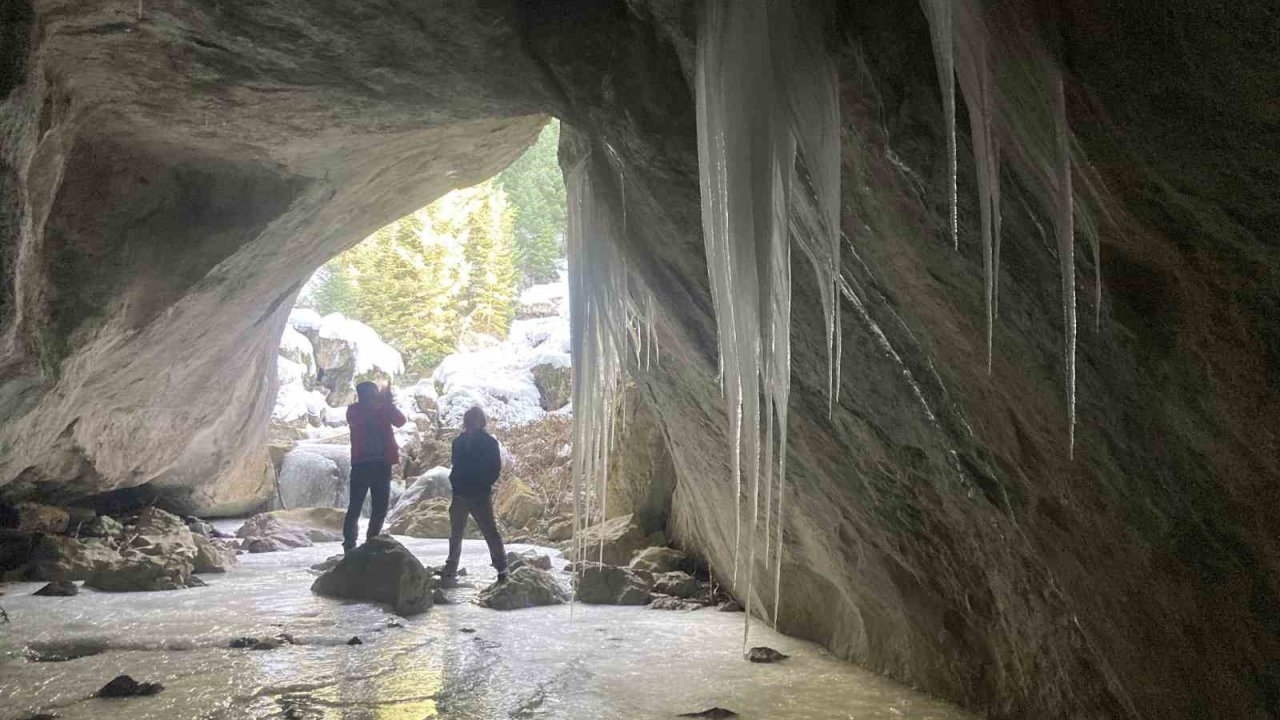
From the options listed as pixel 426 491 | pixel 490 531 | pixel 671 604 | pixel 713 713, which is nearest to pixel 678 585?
pixel 671 604

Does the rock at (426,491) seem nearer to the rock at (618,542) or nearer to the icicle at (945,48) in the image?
the rock at (618,542)

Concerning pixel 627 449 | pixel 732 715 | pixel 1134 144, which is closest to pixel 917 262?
pixel 1134 144

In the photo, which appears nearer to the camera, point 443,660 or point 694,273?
point 694,273

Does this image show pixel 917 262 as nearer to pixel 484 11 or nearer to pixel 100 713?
pixel 484 11

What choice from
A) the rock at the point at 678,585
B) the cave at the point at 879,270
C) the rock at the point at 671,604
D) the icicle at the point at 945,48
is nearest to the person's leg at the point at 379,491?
the cave at the point at 879,270

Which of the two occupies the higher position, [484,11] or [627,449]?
[484,11]

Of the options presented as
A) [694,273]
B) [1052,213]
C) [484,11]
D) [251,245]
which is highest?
[484,11]

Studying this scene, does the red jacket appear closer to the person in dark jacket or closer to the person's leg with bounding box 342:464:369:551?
the person's leg with bounding box 342:464:369:551

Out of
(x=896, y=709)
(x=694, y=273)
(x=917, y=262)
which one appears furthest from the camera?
(x=694, y=273)

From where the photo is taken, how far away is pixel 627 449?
29.7 ft

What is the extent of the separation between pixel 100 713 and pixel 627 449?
19.7 ft

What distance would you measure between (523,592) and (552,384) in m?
14.8

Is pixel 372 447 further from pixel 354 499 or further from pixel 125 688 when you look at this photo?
pixel 125 688

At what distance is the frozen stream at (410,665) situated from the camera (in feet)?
11.8
